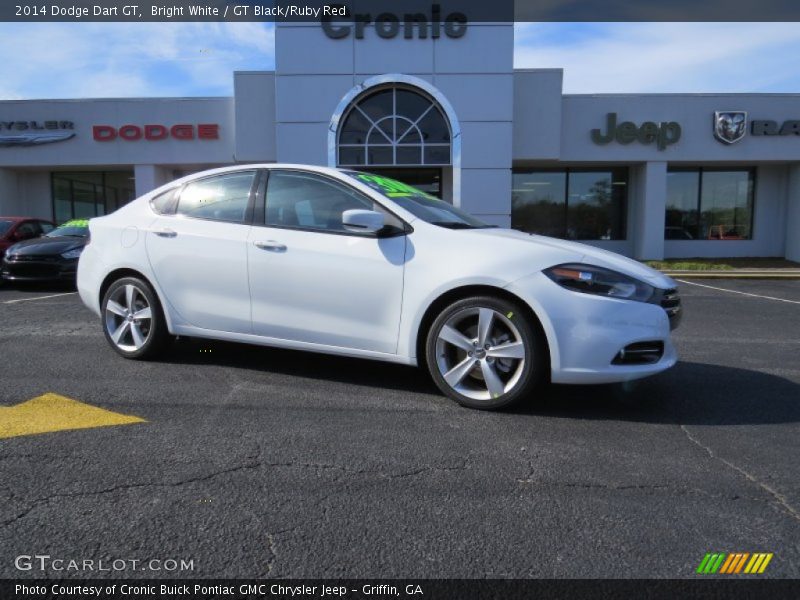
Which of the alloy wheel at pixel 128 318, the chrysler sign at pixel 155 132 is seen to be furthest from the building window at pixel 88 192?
the alloy wheel at pixel 128 318

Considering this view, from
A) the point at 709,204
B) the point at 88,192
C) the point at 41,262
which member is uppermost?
the point at 88,192

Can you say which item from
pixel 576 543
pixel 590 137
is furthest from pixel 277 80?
pixel 576 543

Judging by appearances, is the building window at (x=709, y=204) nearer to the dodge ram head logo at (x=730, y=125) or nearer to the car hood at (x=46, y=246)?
the dodge ram head logo at (x=730, y=125)

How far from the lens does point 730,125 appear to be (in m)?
18.6

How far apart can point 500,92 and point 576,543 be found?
1637 cm

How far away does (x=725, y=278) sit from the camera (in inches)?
582

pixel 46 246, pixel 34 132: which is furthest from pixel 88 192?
pixel 46 246

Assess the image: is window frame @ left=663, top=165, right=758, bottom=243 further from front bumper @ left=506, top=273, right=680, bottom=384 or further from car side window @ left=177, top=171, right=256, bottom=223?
car side window @ left=177, top=171, right=256, bottom=223

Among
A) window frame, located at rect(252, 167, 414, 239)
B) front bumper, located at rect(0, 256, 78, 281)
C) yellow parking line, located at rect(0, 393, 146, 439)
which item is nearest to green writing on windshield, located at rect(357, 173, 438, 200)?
window frame, located at rect(252, 167, 414, 239)

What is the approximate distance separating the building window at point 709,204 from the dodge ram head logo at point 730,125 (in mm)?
1857

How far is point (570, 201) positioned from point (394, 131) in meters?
7.05

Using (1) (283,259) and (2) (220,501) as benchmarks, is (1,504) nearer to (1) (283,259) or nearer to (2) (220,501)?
(2) (220,501)

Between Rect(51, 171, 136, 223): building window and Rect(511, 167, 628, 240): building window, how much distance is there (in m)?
14.2

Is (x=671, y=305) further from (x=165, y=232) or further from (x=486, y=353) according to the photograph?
(x=165, y=232)
